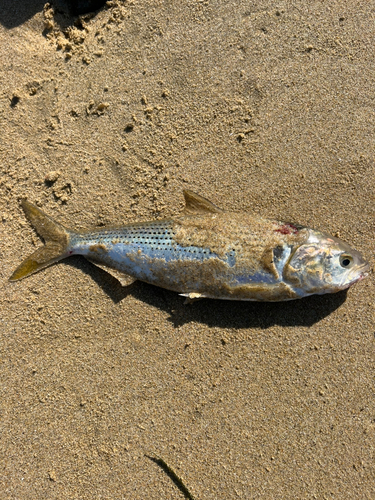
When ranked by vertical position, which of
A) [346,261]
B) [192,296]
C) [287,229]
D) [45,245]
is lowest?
[346,261]

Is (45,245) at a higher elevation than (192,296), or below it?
higher

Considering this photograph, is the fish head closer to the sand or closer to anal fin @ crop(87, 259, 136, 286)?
the sand

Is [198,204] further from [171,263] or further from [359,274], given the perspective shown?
[359,274]

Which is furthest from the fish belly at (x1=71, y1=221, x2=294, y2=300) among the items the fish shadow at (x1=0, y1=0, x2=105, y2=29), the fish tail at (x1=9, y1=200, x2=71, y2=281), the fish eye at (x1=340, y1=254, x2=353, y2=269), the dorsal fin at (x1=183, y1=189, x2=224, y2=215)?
the fish shadow at (x1=0, y1=0, x2=105, y2=29)

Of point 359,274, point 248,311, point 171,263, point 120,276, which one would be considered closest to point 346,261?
point 359,274

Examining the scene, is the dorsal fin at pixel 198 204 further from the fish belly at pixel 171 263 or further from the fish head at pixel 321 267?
the fish head at pixel 321 267

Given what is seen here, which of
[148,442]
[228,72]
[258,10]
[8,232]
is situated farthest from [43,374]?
[258,10]
